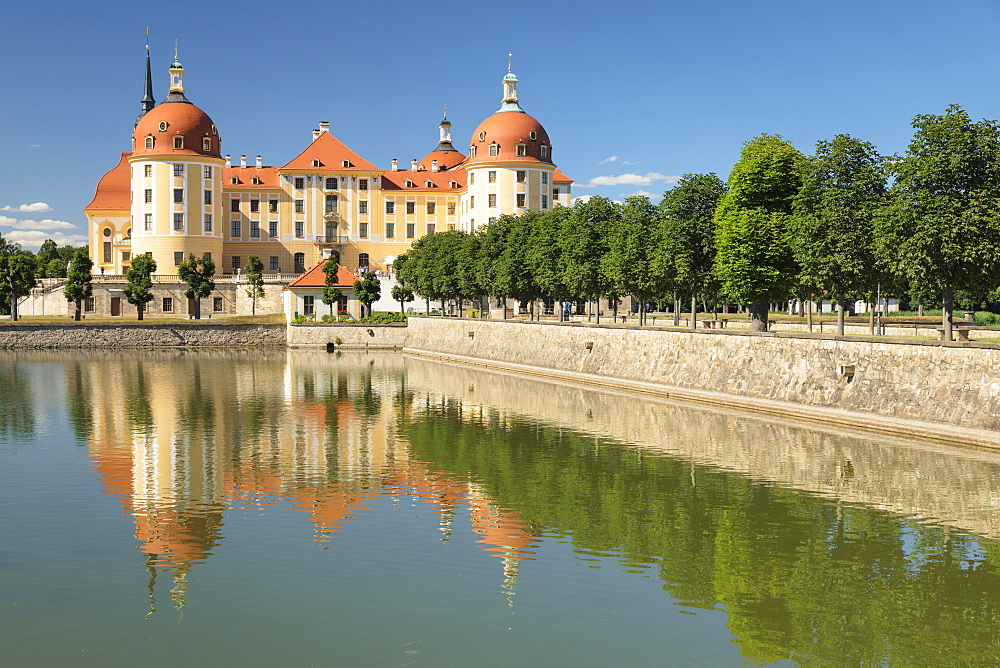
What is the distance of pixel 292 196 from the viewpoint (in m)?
116

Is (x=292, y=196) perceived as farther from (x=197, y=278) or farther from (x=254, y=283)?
(x=197, y=278)

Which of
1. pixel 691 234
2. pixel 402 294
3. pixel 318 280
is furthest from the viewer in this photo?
pixel 402 294

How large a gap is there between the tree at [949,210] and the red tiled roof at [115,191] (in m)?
101

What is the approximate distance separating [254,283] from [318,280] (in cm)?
1401

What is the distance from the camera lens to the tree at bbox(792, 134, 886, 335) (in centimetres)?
3941

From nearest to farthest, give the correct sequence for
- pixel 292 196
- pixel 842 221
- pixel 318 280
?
pixel 842 221
pixel 318 280
pixel 292 196

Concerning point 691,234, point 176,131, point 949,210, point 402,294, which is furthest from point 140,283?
point 949,210

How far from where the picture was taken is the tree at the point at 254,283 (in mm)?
102875

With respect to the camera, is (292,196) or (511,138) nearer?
(511,138)

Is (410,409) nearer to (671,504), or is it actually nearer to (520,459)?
(520,459)

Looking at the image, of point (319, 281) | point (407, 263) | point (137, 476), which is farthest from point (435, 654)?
point (407, 263)

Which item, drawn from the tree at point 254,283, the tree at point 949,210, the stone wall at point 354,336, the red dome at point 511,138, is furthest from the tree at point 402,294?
the tree at point 949,210

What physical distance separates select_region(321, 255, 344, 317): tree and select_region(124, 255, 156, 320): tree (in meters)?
18.8

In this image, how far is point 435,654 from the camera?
46.9ft
